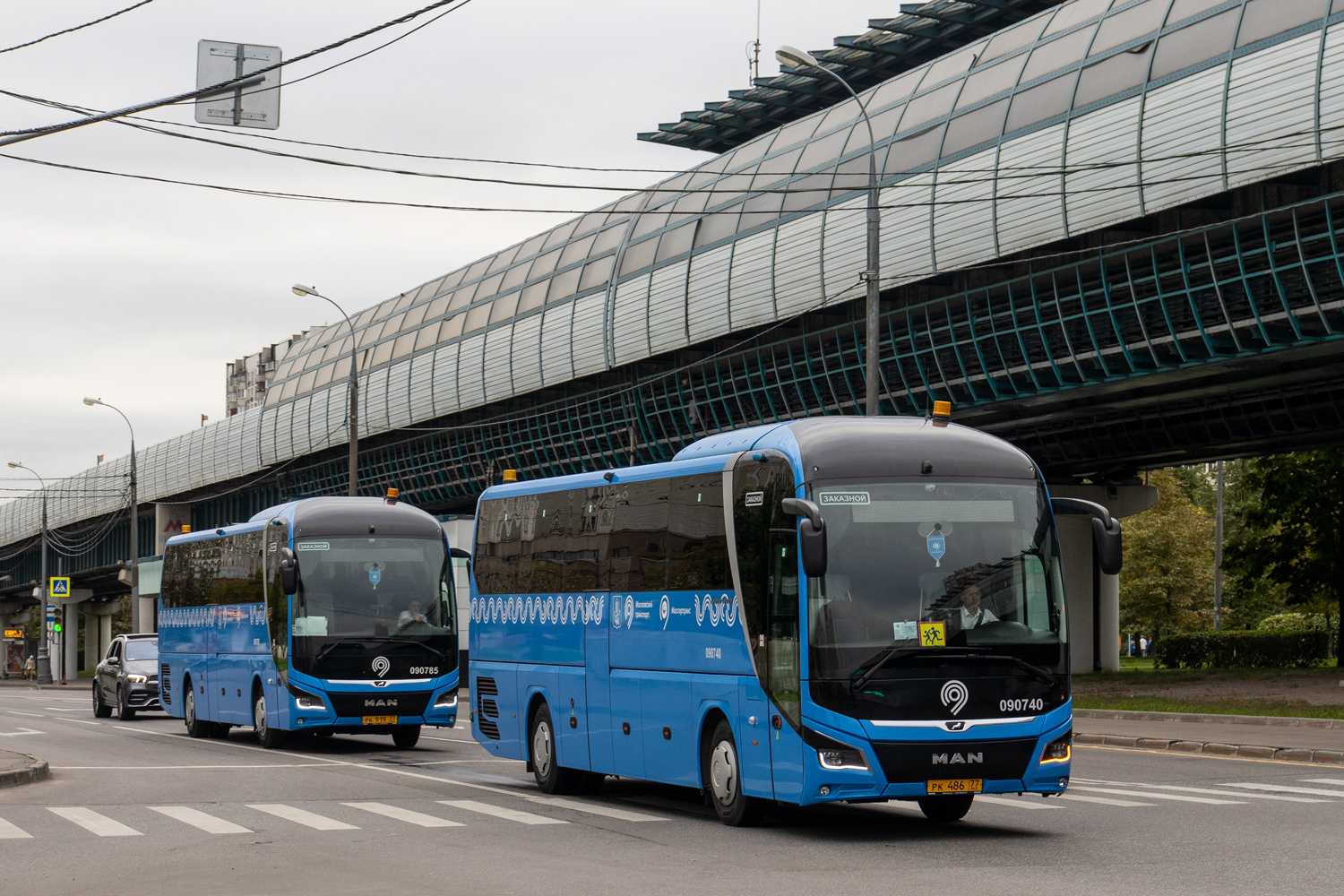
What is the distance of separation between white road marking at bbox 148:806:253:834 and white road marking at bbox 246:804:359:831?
511 mm

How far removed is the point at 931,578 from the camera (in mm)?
12555

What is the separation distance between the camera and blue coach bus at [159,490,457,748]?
74.7 ft

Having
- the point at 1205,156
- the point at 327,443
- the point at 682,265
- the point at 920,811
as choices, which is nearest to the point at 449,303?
the point at 327,443

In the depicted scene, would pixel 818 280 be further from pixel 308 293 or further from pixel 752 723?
pixel 752 723

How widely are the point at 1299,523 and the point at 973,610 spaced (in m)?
41.0

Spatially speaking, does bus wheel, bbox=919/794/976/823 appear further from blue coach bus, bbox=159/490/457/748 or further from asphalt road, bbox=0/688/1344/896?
blue coach bus, bbox=159/490/457/748

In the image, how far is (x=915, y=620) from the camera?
12.4m

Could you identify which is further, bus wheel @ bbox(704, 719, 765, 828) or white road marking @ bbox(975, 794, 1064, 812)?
white road marking @ bbox(975, 794, 1064, 812)

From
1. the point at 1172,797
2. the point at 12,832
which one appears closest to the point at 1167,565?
the point at 1172,797

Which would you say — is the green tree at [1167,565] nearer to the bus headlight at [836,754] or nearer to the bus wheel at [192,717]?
the bus wheel at [192,717]

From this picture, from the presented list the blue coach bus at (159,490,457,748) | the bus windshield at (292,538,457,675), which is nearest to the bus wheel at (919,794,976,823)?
the blue coach bus at (159,490,457,748)

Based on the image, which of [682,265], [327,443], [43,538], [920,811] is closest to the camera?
[920,811]

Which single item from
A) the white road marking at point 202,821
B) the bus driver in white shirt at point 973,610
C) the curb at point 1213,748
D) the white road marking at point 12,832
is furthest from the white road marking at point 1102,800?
the white road marking at point 12,832

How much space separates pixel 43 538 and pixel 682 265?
5206 cm
